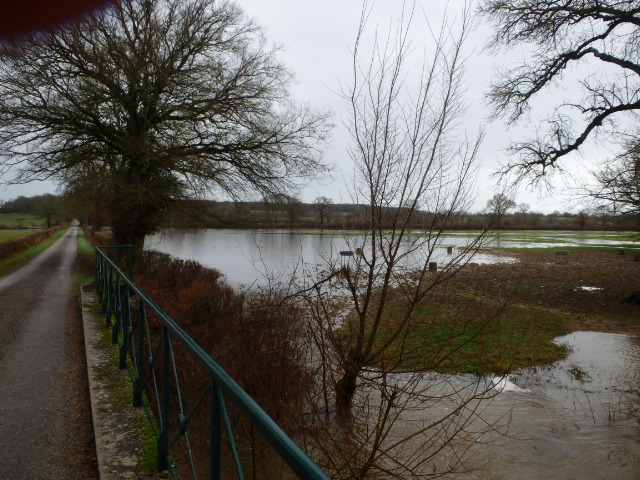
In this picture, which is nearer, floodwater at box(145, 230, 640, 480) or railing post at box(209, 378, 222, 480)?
railing post at box(209, 378, 222, 480)

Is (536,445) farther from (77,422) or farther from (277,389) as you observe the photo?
(77,422)

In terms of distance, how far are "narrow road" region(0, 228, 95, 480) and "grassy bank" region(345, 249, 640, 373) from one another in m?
3.11

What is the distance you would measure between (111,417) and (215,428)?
6.58ft

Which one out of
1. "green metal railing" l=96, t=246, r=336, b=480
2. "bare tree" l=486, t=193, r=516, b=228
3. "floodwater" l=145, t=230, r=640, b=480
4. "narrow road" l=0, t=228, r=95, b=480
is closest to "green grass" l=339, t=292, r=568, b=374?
"floodwater" l=145, t=230, r=640, b=480

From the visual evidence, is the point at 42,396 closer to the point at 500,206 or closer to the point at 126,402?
the point at 126,402

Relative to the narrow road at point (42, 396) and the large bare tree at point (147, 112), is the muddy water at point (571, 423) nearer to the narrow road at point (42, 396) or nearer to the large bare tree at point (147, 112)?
the narrow road at point (42, 396)

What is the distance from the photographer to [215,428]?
195cm

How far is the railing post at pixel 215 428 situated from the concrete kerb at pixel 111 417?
3.21 feet

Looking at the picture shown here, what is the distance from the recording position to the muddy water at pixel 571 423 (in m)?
5.27

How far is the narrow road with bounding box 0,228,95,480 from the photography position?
2.95 meters

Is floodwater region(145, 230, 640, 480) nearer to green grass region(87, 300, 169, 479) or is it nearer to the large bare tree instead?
green grass region(87, 300, 169, 479)

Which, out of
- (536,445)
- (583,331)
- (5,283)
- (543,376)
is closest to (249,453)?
(536,445)

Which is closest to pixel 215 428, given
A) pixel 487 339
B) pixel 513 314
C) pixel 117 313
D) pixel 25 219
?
pixel 117 313

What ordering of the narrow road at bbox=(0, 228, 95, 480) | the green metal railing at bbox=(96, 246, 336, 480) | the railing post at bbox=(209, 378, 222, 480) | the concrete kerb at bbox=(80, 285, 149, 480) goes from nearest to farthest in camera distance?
the green metal railing at bbox=(96, 246, 336, 480), the railing post at bbox=(209, 378, 222, 480), the concrete kerb at bbox=(80, 285, 149, 480), the narrow road at bbox=(0, 228, 95, 480)
